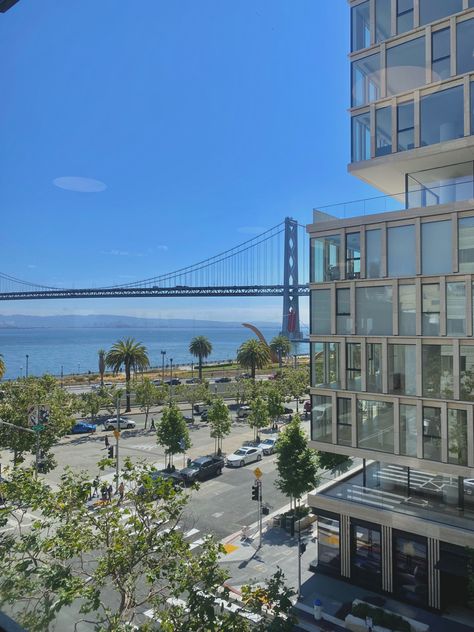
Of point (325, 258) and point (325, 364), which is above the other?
point (325, 258)

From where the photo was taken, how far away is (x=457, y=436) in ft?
39.4

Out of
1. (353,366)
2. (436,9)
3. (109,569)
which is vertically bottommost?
(109,569)

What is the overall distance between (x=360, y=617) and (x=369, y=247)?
9.69m

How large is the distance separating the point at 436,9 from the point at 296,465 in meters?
15.1

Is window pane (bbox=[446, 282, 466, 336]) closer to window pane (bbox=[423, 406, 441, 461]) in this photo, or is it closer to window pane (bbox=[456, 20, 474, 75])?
window pane (bbox=[423, 406, 441, 461])

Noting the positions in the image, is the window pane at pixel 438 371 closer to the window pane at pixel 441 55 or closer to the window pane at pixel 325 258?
the window pane at pixel 325 258

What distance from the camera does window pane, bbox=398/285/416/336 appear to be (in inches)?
501

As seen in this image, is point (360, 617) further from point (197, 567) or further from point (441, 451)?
point (197, 567)

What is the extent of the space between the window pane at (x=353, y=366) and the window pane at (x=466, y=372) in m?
2.82

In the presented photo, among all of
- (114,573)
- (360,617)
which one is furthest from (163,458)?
(114,573)

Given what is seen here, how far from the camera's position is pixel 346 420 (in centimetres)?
1388

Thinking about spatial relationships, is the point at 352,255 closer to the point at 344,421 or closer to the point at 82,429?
the point at 344,421

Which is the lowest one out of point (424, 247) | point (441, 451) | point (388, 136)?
point (441, 451)

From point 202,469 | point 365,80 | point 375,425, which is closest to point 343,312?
point 375,425
